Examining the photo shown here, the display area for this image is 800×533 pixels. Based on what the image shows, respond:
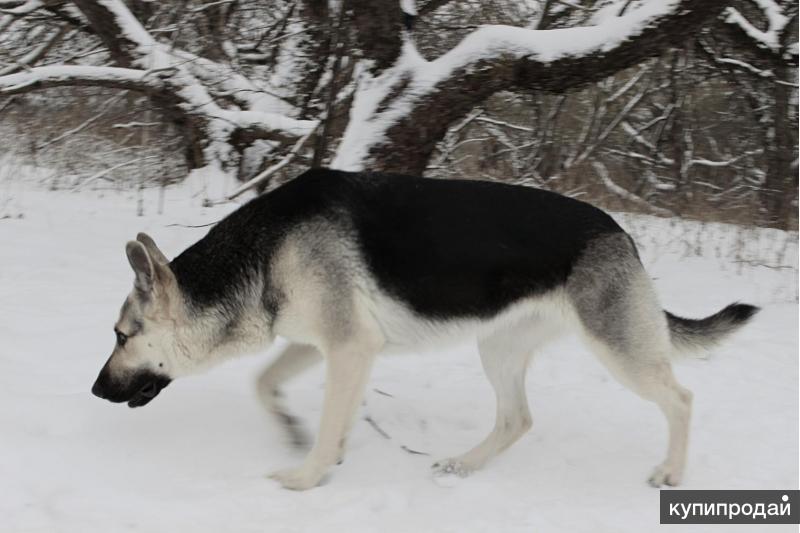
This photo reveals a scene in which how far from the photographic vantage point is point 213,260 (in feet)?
12.9

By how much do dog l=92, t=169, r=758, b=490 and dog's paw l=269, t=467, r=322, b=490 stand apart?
0.03 ft

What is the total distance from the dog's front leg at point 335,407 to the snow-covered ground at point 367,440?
3.3 inches

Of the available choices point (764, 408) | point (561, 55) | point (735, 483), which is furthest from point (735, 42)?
point (735, 483)

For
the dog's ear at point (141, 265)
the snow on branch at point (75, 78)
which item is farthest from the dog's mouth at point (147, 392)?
the snow on branch at point (75, 78)

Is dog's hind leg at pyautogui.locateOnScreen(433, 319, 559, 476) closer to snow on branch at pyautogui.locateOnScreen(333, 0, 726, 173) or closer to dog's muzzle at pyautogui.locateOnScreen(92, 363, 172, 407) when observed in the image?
dog's muzzle at pyautogui.locateOnScreen(92, 363, 172, 407)

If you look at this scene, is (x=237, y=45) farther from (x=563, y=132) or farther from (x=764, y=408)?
(x=764, y=408)

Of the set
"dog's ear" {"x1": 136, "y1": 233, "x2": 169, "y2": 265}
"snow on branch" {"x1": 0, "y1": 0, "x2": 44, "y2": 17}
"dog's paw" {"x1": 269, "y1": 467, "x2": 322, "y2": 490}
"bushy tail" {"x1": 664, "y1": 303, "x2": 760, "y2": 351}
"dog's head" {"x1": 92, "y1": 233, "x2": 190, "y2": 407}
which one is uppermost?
"snow on branch" {"x1": 0, "y1": 0, "x2": 44, "y2": 17}

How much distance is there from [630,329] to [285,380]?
1781 mm

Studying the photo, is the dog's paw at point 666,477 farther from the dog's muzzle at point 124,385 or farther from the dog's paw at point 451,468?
the dog's muzzle at point 124,385

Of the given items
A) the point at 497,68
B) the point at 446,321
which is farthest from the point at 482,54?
the point at 446,321

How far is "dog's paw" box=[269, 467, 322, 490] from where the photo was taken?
12.4 feet

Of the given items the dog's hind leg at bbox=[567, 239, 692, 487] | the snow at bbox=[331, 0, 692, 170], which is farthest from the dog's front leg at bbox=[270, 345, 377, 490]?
the snow at bbox=[331, 0, 692, 170]

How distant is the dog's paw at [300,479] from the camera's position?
148 inches

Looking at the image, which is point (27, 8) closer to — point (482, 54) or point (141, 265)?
point (482, 54)
